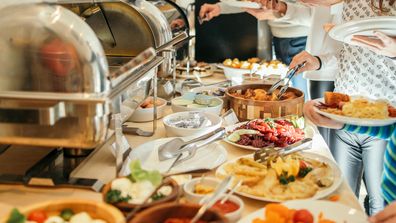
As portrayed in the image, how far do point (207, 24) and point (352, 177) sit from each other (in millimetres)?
1651

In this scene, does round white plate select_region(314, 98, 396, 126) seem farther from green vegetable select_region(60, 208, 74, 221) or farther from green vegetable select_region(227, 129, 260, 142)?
green vegetable select_region(60, 208, 74, 221)

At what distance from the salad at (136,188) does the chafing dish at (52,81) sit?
0.14 metres

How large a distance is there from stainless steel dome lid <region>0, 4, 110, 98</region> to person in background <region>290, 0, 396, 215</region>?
124 centimetres

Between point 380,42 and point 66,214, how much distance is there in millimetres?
1216

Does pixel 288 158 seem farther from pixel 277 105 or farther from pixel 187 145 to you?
pixel 277 105

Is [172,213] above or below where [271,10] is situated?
below

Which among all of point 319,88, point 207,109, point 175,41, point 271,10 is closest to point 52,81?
point 207,109

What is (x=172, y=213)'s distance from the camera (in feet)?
3.32

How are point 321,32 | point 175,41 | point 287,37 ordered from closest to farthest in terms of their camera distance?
point 175,41 < point 321,32 < point 287,37

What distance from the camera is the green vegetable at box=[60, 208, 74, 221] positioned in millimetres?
1005

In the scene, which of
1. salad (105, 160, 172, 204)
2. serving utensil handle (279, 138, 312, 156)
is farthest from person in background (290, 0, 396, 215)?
salad (105, 160, 172, 204)

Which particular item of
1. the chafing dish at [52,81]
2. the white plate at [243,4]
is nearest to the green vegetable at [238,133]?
the chafing dish at [52,81]

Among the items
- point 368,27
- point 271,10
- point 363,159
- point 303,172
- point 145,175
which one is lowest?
point 363,159

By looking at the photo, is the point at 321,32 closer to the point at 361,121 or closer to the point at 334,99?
the point at 334,99
